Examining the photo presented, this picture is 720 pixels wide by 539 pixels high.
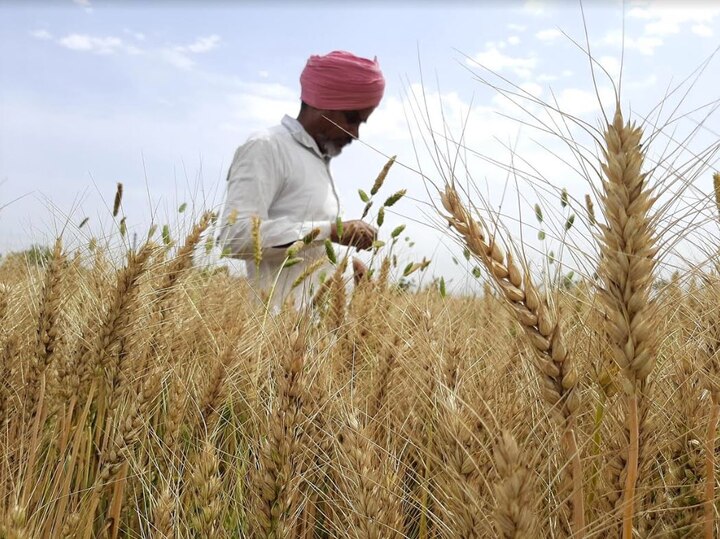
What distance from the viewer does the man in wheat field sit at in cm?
366

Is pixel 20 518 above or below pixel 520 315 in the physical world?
below

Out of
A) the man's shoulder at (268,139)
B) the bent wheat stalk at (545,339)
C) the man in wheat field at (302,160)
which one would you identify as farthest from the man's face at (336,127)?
the bent wheat stalk at (545,339)

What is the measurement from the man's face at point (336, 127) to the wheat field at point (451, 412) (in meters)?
2.49

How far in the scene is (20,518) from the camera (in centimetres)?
101

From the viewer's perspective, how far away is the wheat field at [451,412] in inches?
33.9

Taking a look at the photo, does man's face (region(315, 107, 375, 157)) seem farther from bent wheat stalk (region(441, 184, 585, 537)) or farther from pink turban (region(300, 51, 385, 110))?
bent wheat stalk (region(441, 184, 585, 537))

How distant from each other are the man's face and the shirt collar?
83mm

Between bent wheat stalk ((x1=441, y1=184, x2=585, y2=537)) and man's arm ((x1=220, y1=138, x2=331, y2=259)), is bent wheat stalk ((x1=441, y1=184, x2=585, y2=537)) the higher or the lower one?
the higher one

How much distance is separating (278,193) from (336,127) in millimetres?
662

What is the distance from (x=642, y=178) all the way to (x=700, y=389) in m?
0.45

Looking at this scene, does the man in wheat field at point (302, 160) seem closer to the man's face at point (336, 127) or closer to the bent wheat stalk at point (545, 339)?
the man's face at point (336, 127)

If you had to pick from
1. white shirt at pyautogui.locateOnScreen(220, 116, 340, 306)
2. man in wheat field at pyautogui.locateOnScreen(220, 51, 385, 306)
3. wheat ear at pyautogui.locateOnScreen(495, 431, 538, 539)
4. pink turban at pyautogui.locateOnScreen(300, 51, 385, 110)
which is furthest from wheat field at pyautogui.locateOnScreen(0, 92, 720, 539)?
pink turban at pyautogui.locateOnScreen(300, 51, 385, 110)

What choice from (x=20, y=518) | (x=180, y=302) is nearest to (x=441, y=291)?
(x=180, y=302)

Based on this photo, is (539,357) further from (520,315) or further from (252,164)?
(252,164)
